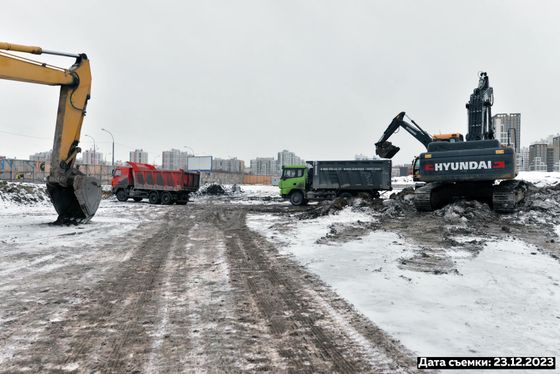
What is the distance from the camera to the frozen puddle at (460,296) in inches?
139

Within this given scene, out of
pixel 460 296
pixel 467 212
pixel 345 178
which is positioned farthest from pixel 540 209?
pixel 345 178

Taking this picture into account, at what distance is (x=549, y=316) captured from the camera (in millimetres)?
4160

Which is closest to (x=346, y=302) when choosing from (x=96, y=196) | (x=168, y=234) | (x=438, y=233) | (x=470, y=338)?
(x=470, y=338)

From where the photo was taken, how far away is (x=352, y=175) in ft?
76.4

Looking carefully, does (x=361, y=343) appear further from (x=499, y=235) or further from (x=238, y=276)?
(x=499, y=235)

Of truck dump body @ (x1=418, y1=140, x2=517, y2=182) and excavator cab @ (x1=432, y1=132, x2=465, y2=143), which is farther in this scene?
excavator cab @ (x1=432, y1=132, x2=465, y2=143)

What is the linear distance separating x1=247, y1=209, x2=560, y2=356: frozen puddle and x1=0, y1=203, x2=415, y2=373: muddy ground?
34 cm

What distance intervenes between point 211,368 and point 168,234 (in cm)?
915

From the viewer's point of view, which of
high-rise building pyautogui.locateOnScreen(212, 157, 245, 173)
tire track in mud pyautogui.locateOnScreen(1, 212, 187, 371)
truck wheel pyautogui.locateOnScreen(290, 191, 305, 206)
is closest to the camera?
tire track in mud pyautogui.locateOnScreen(1, 212, 187, 371)

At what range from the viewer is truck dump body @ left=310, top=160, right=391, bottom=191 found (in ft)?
75.2

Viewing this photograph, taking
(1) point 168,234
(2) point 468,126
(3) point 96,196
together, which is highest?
(2) point 468,126

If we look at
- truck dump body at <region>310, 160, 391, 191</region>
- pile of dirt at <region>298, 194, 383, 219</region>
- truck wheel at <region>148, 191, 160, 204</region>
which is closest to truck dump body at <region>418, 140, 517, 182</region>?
pile of dirt at <region>298, 194, 383, 219</region>

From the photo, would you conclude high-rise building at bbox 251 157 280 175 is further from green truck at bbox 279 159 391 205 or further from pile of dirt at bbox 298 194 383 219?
pile of dirt at bbox 298 194 383 219

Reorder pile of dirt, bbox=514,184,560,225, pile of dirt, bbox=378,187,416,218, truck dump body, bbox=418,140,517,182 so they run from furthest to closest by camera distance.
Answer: pile of dirt, bbox=378,187,416,218, truck dump body, bbox=418,140,517,182, pile of dirt, bbox=514,184,560,225
